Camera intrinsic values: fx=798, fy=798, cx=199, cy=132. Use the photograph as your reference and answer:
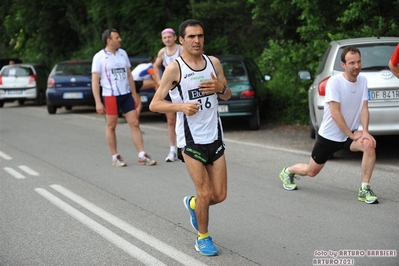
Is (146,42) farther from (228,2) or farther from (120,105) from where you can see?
(120,105)

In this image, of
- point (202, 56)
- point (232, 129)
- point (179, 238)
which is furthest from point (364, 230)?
point (232, 129)

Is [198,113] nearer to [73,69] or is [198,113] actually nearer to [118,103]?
[118,103]

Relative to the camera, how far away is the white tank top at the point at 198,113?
628 centimetres

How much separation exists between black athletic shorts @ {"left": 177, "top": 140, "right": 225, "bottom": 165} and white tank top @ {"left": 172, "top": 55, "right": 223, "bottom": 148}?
3 centimetres

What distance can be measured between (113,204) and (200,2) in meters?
16.5

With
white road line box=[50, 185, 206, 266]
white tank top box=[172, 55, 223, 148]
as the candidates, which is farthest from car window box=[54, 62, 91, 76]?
white tank top box=[172, 55, 223, 148]

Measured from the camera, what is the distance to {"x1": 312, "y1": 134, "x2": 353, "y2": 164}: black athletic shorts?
847 cm

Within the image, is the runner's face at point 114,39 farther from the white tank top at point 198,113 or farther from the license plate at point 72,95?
the license plate at point 72,95

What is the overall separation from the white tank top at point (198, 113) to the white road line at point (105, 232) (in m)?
0.94

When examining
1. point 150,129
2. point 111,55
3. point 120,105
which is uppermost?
point 111,55

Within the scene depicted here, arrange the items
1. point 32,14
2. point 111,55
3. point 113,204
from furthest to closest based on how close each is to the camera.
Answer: point 32,14 < point 111,55 < point 113,204

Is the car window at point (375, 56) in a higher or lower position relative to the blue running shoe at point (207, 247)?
higher

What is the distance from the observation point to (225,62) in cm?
1659

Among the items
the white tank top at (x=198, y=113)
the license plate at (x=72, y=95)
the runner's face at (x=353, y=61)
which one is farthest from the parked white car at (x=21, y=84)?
the white tank top at (x=198, y=113)
